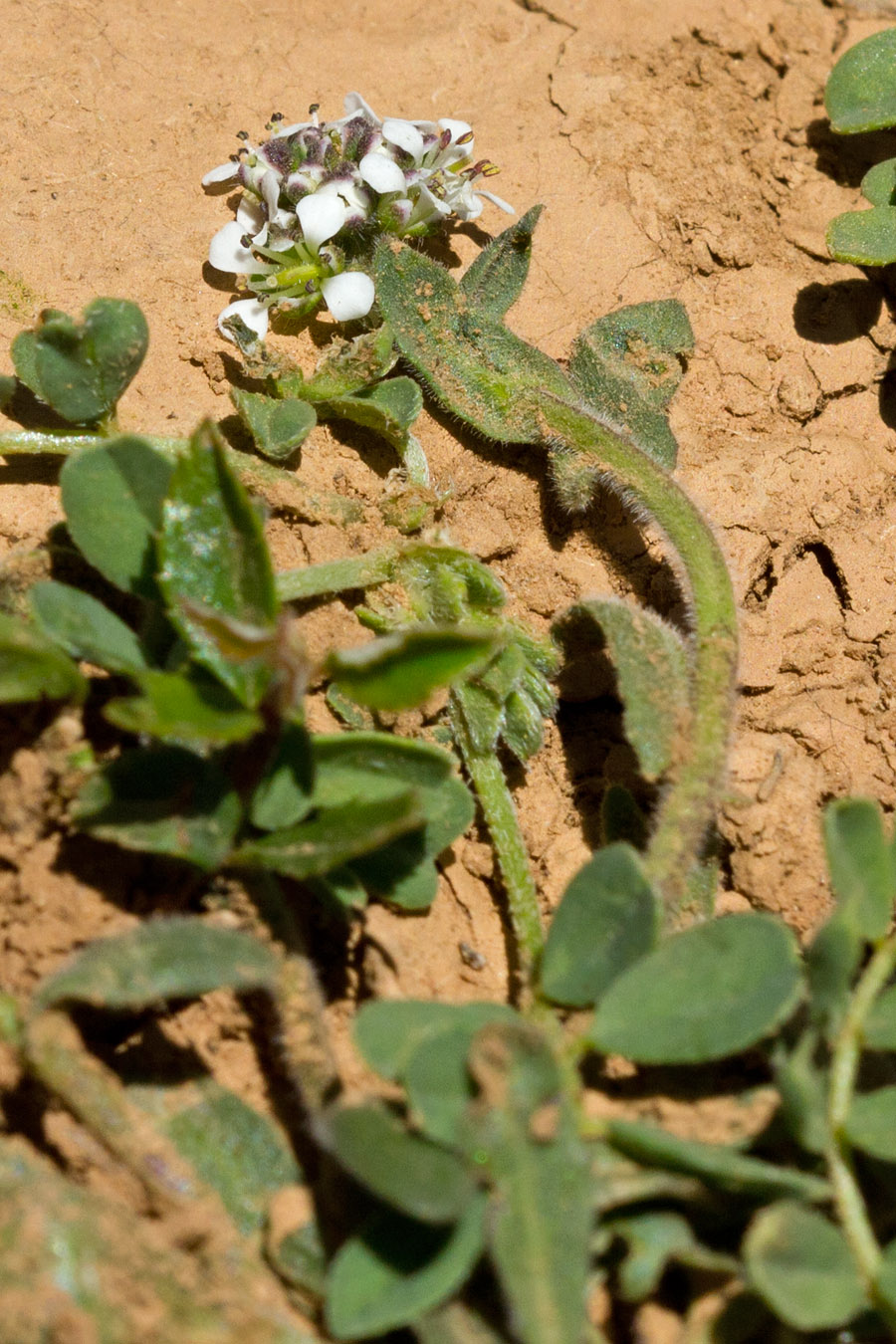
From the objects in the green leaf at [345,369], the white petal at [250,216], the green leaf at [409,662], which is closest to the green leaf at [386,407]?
the green leaf at [345,369]

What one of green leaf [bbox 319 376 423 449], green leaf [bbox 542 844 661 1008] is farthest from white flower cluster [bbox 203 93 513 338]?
green leaf [bbox 542 844 661 1008]

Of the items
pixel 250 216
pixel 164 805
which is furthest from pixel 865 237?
pixel 164 805

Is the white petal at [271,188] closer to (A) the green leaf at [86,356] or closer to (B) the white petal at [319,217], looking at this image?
(B) the white petal at [319,217]

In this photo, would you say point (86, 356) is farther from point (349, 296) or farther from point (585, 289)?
point (585, 289)

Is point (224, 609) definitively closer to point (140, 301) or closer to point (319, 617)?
point (319, 617)

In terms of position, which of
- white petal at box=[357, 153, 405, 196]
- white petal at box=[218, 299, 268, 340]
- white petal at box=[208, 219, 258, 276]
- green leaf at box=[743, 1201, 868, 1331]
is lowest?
green leaf at box=[743, 1201, 868, 1331]

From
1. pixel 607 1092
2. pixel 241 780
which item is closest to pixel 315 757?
pixel 241 780

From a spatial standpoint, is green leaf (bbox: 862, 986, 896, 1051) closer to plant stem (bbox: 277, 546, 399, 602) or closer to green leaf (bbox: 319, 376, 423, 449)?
plant stem (bbox: 277, 546, 399, 602)
